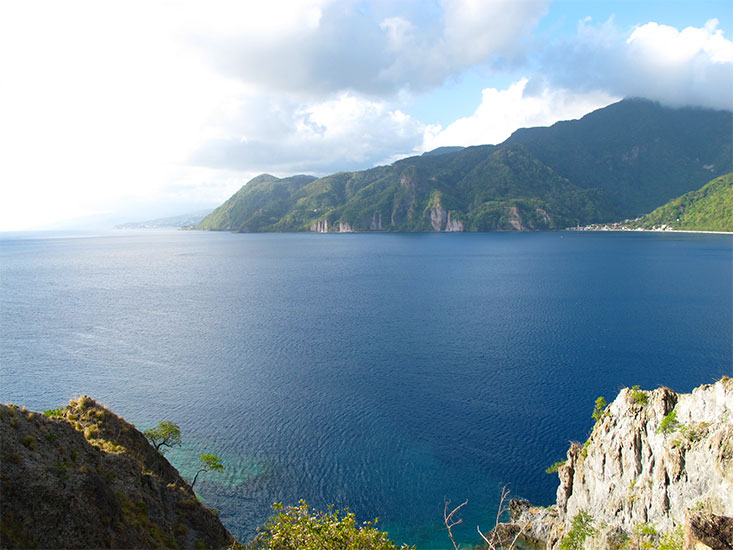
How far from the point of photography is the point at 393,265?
198m

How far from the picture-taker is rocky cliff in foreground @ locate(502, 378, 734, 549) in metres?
26.5

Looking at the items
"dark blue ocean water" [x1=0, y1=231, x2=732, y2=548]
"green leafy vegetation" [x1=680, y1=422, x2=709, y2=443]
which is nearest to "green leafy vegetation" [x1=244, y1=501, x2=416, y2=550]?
"dark blue ocean water" [x1=0, y1=231, x2=732, y2=548]

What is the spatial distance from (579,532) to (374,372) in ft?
138

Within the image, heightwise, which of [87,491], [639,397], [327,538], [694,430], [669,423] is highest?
[639,397]

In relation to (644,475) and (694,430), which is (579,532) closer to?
(644,475)

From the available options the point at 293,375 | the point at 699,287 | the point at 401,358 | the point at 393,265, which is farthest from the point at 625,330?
the point at 393,265

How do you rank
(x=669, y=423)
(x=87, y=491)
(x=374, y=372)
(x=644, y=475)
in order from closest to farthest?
(x=87, y=491) < (x=669, y=423) < (x=644, y=475) < (x=374, y=372)

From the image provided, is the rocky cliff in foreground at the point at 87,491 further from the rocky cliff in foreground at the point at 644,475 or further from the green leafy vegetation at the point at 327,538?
the rocky cliff in foreground at the point at 644,475

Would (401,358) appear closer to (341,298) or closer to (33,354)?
(341,298)

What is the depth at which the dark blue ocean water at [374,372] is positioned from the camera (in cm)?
4581

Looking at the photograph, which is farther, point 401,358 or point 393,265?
point 393,265

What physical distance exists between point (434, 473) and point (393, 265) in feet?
504

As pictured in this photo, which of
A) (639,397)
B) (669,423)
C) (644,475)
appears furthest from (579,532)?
(639,397)

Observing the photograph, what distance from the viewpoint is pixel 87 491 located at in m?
23.7
